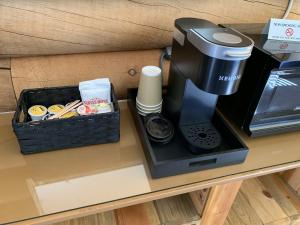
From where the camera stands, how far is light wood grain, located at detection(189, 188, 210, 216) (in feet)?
2.49

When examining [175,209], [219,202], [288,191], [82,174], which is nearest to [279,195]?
[288,191]

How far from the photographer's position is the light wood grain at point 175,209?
2.92ft

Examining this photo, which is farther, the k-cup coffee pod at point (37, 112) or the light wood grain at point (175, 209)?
the light wood grain at point (175, 209)

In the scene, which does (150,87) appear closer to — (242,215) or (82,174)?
(82,174)

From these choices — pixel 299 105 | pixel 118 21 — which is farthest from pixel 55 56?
pixel 299 105

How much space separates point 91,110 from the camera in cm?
66

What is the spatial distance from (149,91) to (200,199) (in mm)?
389

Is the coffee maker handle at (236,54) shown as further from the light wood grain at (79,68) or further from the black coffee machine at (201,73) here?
the light wood grain at (79,68)

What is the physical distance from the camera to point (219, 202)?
0.73 meters

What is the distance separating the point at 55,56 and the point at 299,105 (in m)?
0.75

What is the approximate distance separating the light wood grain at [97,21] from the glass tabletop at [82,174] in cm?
26

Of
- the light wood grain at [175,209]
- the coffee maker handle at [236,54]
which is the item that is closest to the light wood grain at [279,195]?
the light wood grain at [175,209]

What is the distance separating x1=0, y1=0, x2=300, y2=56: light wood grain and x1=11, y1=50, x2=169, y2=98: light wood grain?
0.03 meters

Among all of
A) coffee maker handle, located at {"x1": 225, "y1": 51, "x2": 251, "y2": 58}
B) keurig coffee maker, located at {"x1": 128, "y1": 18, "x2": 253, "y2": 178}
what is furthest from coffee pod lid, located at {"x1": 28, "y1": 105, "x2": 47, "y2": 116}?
coffee maker handle, located at {"x1": 225, "y1": 51, "x2": 251, "y2": 58}
